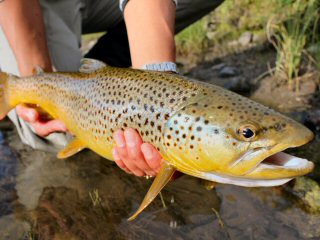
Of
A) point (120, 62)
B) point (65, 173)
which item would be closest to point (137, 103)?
point (65, 173)

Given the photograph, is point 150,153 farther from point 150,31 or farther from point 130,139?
point 150,31

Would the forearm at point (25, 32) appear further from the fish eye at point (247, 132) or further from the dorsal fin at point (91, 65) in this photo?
the fish eye at point (247, 132)

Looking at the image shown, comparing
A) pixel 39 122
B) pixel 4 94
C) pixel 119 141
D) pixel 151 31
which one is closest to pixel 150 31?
pixel 151 31

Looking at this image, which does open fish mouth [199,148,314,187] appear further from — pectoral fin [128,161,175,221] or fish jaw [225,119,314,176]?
pectoral fin [128,161,175,221]

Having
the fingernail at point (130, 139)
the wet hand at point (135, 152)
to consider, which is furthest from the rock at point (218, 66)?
the fingernail at point (130, 139)

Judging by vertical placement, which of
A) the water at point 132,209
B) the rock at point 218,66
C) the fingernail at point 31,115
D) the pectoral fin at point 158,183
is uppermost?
the pectoral fin at point 158,183

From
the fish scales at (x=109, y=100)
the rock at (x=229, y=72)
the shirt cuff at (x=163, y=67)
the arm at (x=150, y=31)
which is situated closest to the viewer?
the fish scales at (x=109, y=100)

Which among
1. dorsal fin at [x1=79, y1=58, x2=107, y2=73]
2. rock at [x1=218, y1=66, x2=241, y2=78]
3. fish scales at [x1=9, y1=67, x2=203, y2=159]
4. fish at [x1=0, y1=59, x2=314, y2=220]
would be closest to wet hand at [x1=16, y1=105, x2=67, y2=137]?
fish scales at [x1=9, y1=67, x2=203, y2=159]
